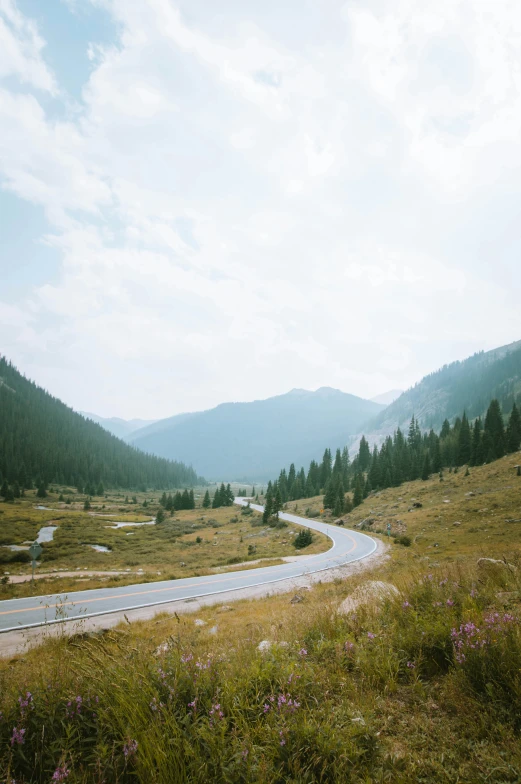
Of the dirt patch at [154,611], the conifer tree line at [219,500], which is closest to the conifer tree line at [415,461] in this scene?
the conifer tree line at [219,500]

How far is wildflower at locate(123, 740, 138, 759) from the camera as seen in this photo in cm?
298

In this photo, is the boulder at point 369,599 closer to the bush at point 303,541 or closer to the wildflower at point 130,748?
the wildflower at point 130,748

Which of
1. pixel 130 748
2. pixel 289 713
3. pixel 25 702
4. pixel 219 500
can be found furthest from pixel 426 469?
pixel 25 702

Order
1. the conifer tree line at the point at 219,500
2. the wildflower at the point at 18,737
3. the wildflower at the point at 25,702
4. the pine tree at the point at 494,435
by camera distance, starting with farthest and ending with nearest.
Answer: the conifer tree line at the point at 219,500 → the pine tree at the point at 494,435 → the wildflower at the point at 25,702 → the wildflower at the point at 18,737

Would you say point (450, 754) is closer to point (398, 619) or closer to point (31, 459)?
point (398, 619)

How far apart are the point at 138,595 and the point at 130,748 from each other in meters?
18.9

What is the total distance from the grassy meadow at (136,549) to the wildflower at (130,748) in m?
22.5

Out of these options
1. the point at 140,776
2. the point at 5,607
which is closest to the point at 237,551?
the point at 5,607

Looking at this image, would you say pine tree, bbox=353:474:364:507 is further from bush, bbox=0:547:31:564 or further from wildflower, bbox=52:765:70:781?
wildflower, bbox=52:765:70:781

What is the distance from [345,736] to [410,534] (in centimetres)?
4461

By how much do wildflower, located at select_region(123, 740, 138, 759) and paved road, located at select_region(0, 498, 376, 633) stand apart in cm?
836

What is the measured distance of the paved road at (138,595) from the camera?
14.7m

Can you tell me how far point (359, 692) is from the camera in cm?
409

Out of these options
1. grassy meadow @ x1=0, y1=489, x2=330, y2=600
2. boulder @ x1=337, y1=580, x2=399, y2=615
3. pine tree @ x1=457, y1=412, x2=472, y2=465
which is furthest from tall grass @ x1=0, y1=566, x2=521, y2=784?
pine tree @ x1=457, y1=412, x2=472, y2=465
